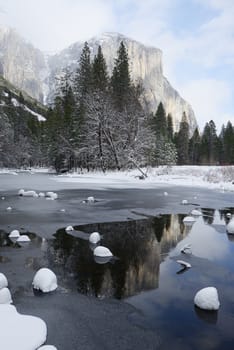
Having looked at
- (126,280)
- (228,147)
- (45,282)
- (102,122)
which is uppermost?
(228,147)

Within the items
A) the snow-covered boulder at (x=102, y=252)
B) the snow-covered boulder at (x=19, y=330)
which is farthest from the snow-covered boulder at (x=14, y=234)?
the snow-covered boulder at (x=19, y=330)

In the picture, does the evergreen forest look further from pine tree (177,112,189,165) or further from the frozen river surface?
the frozen river surface

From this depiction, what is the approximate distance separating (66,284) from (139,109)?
1359 inches

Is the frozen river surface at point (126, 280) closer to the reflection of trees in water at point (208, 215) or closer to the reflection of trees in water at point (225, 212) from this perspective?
the reflection of trees in water at point (208, 215)

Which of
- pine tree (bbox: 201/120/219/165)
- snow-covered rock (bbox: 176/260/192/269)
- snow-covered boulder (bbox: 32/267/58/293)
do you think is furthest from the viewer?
pine tree (bbox: 201/120/219/165)

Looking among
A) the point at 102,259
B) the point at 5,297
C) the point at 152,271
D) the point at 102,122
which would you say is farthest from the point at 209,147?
the point at 5,297

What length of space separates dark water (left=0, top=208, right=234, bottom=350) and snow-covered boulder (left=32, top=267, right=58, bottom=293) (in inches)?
4.9

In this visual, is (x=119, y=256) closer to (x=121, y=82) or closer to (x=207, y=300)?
(x=207, y=300)

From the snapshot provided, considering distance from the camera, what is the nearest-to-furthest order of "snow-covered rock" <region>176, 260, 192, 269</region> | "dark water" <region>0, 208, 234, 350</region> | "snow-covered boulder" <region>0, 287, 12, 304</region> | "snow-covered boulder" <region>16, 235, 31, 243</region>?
"dark water" <region>0, 208, 234, 350</region> → "snow-covered boulder" <region>0, 287, 12, 304</region> → "snow-covered rock" <region>176, 260, 192, 269</region> → "snow-covered boulder" <region>16, 235, 31, 243</region>

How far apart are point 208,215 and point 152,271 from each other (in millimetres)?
6442

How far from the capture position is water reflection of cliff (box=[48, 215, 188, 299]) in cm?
524

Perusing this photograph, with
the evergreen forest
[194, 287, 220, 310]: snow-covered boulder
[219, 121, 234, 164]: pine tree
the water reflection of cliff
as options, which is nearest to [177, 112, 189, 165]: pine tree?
[219, 121, 234, 164]: pine tree

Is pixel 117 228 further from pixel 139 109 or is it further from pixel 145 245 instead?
pixel 139 109

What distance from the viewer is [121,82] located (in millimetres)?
42219
